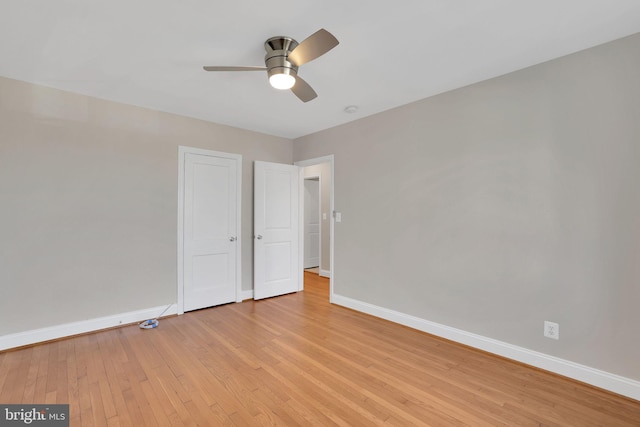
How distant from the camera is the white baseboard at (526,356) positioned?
2057 mm

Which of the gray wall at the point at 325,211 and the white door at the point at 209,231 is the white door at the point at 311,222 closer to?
the gray wall at the point at 325,211

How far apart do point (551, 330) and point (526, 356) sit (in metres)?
0.31

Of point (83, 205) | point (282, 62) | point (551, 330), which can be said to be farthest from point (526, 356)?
point (83, 205)

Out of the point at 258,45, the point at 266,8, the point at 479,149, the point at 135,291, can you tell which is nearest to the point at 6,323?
the point at 135,291

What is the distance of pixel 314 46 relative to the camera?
180cm

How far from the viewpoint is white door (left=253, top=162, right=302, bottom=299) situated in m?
4.28

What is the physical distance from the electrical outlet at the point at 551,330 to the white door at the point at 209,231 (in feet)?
11.7

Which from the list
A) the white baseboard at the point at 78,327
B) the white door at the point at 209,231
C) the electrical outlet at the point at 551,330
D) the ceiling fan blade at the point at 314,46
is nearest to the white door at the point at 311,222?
the white door at the point at 209,231

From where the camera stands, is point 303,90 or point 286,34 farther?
point 303,90

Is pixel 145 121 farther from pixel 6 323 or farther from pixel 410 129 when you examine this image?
pixel 410 129

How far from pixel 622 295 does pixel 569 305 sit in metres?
0.32

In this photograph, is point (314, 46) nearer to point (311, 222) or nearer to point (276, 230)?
point (276, 230)

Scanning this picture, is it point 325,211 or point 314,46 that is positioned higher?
point 314,46

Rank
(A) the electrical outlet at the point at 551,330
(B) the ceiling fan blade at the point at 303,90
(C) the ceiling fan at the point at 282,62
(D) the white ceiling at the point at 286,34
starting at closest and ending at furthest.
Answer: (D) the white ceiling at the point at 286,34 < (C) the ceiling fan at the point at 282,62 < (B) the ceiling fan blade at the point at 303,90 < (A) the electrical outlet at the point at 551,330
